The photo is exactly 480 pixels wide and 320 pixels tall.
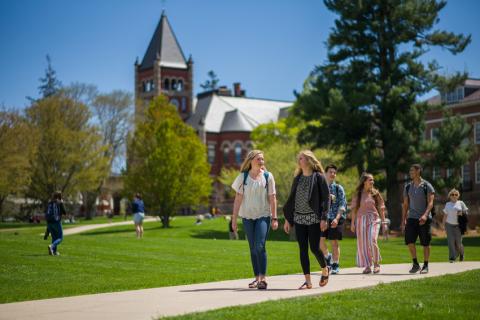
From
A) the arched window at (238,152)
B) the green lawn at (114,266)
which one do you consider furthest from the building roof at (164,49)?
the green lawn at (114,266)

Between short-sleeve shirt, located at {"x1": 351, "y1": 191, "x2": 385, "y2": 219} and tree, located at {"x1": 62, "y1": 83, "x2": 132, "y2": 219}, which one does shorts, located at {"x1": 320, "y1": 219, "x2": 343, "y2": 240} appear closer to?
short-sleeve shirt, located at {"x1": 351, "y1": 191, "x2": 385, "y2": 219}

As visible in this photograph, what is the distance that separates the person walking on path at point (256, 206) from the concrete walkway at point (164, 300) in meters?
0.49

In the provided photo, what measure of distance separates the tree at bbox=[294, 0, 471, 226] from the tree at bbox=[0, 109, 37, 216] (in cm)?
1983

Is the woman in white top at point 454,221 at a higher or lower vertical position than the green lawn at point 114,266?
higher

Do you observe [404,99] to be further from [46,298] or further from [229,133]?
[229,133]

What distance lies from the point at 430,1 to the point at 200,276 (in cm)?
3312

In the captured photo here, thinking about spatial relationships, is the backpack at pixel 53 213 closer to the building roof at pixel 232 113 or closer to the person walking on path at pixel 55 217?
the person walking on path at pixel 55 217

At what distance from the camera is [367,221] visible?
13.0m

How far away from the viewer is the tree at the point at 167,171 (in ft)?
153

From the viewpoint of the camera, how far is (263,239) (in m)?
10.1

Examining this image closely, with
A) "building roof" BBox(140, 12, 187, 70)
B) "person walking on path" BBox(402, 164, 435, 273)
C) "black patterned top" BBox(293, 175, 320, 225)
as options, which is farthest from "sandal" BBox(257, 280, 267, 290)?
"building roof" BBox(140, 12, 187, 70)

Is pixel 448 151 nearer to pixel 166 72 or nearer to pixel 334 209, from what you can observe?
pixel 334 209

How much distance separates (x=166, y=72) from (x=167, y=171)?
49873 mm

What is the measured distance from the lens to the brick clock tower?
9356 centimetres
